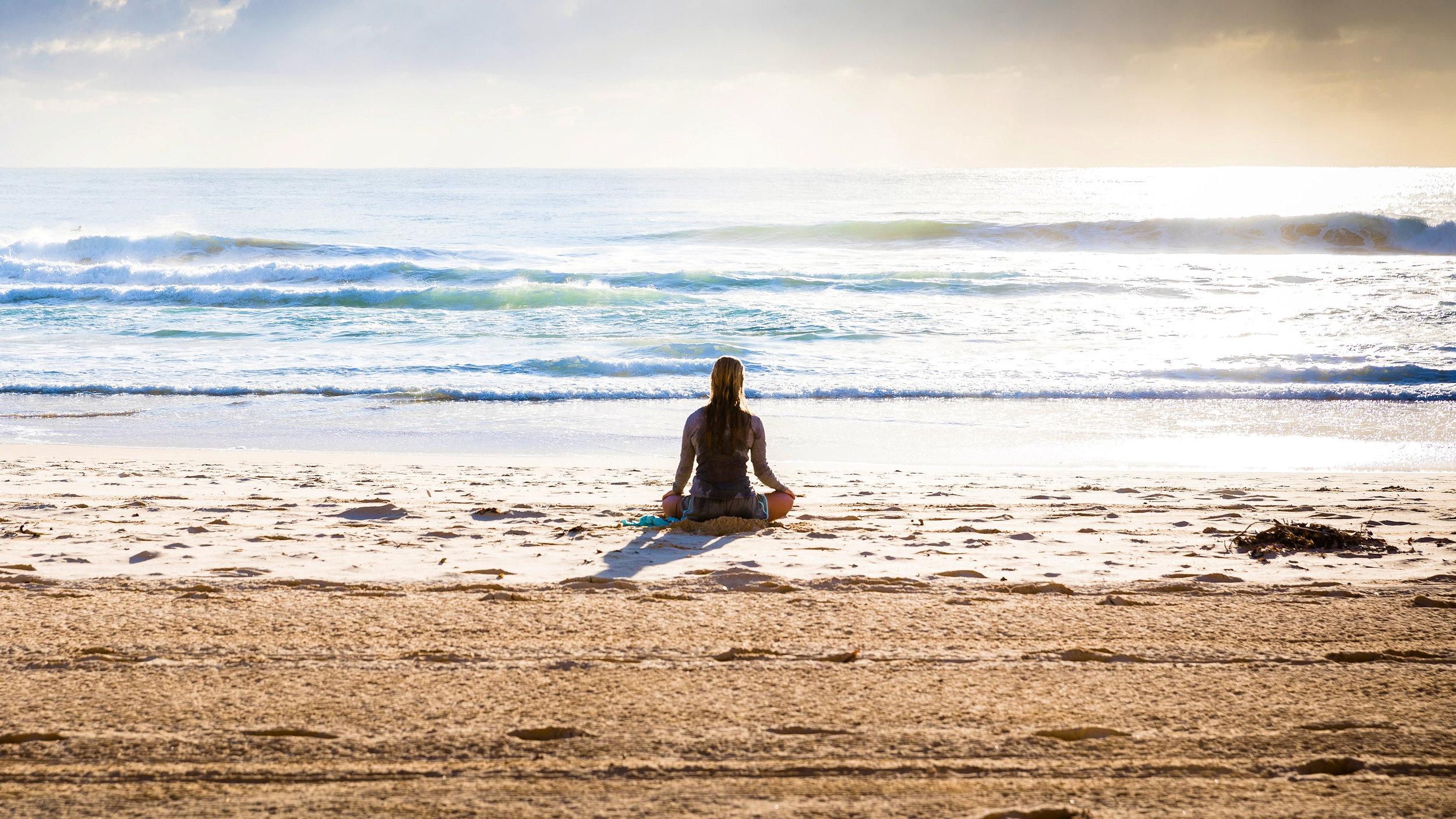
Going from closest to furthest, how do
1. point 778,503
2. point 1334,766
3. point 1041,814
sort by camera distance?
point 1041,814, point 1334,766, point 778,503

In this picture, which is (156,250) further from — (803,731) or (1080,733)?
(1080,733)

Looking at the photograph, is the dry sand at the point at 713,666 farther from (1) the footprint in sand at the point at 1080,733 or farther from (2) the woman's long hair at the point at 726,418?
(2) the woman's long hair at the point at 726,418

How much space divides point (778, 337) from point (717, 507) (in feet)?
35.0

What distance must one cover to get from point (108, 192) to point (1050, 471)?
225 ft

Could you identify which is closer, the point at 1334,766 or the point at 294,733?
the point at 1334,766

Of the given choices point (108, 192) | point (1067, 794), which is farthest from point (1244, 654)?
point (108, 192)

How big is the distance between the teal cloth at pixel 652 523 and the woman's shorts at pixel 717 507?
4.0 inches

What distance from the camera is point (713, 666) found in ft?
10.2

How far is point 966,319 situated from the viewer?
56.5ft

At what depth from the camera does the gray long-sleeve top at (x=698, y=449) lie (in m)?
5.16

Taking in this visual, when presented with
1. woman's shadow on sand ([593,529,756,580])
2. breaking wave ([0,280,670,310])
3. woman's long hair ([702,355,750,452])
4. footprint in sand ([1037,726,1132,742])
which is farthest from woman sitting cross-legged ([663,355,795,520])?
breaking wave ([0,280,670,310])

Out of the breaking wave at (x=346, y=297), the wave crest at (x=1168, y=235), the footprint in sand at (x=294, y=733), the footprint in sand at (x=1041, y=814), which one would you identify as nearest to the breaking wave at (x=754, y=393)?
the breaking wave at (x=346, y=297)

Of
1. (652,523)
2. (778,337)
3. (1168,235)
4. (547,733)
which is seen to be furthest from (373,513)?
(1168,235)

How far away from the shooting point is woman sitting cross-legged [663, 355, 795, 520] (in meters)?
5.12
